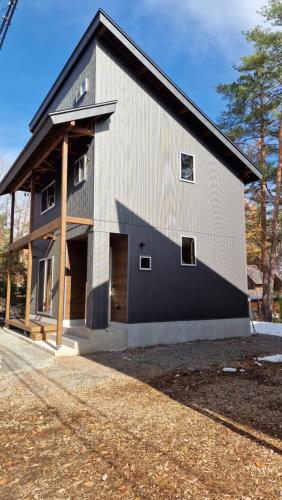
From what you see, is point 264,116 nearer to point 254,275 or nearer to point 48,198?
point 48,198

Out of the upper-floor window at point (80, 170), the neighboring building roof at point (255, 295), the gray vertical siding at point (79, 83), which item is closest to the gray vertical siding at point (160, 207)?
the gray vertical siding at point (79, 83)

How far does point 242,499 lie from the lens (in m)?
2.45

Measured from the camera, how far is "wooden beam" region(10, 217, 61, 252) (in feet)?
27.4

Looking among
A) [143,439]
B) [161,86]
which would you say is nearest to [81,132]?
[161,86]

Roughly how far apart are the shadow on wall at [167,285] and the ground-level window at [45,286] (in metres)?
3.40

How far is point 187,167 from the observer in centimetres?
1100

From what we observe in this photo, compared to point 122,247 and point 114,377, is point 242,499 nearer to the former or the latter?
point 114,377

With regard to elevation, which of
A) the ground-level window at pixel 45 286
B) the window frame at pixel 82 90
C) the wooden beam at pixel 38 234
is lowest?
the ground-level window at pixel 45 286

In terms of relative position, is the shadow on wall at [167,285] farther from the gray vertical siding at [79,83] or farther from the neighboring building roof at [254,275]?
the neighboring building roof at [254,275]

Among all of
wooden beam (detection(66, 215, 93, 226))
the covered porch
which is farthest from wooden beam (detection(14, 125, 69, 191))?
wooden beam (detection(66, 215, 93, 226))

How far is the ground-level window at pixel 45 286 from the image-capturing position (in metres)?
11.4

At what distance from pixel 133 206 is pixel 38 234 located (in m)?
2.73

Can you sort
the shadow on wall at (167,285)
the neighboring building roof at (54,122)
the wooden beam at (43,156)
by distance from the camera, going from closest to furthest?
the neighboring building roof at (54,122)
the wooden beam at (43,156)
the shadow on wall at (167,285)

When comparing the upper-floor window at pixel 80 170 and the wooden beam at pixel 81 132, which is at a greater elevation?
the wooden beam at pixel 81 132
